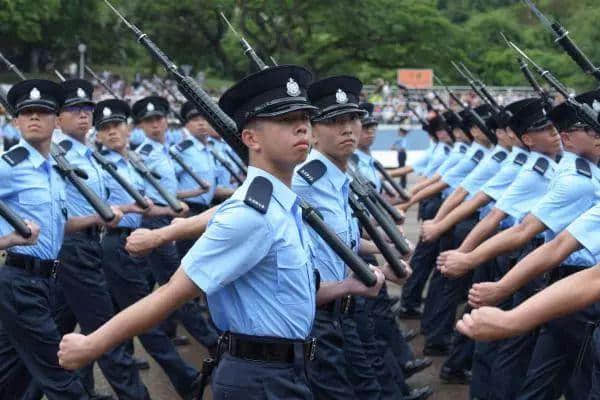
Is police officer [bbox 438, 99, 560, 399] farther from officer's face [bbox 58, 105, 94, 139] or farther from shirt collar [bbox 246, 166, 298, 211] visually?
officer's face [bbox 58, 105, 94, 139]

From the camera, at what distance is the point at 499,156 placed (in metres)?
8.34

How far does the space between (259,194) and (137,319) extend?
1.98 ft

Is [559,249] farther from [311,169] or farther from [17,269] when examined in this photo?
[17,269]

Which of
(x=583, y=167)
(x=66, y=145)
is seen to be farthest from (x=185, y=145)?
(x=583, y=167)

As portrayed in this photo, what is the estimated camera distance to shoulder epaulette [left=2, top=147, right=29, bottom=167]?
570cm

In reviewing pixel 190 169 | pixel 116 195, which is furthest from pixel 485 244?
pixel 190 169

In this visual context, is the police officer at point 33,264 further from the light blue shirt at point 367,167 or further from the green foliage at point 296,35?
the green foliage at point 296,35

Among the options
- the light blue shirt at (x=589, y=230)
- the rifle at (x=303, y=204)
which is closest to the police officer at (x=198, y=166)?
the rifle at (x=303, y=204)

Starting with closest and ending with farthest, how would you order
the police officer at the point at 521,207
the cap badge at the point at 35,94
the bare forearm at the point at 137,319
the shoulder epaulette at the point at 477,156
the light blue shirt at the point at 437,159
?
1. the bare forearm at the point at 137,319
2. the police officer at the point at 521,207
3. the cap badge at the point at 35,94
4. the shoulder epaulette at the point at 477,156
5. the light blue shirt at the point at 437,159

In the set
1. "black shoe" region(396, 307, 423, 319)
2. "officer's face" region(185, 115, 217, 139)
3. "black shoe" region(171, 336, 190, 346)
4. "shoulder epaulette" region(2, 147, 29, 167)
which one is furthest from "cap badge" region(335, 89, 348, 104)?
"officer's face" region(185, 115, 217, 139)

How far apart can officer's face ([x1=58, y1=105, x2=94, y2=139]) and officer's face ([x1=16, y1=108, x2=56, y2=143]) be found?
1.33 m

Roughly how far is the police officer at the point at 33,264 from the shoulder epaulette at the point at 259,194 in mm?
2198

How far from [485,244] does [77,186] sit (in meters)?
2.56

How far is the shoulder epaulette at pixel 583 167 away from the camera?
524cm
